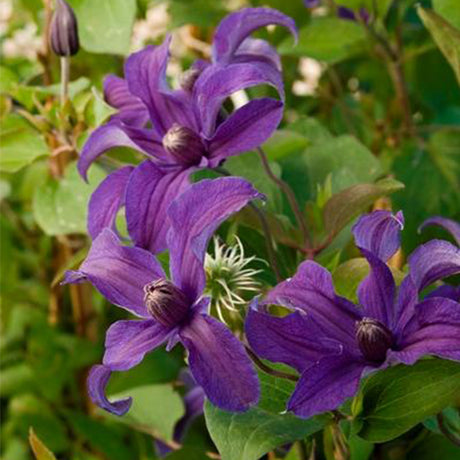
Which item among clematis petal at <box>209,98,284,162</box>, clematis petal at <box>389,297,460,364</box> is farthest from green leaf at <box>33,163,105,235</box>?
clematis petal at <box>389,297,460,364</box>

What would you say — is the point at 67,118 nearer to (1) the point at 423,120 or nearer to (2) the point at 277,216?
(2) the point at 277,216

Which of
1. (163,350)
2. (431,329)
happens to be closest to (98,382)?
(431,329)

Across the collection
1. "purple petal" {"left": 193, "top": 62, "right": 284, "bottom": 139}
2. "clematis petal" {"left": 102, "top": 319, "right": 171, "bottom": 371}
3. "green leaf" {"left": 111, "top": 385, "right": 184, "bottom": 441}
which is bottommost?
"green leaf" {"left": 111, "top": 385, "right": 184, "bottom": 441}

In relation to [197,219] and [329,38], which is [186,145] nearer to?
[197,219]

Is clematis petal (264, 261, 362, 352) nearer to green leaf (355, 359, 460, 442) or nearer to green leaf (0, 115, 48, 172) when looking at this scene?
green leaf (355, 359, 460, 442)

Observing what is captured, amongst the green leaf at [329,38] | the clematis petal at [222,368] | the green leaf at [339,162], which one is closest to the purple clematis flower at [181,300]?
the clematis petal at [222,368]

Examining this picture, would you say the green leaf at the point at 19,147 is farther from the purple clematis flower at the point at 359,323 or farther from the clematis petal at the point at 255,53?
the purple clematis flower at the point at 359,323

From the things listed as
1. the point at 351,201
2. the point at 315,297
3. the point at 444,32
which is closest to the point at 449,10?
the point at 444,32
